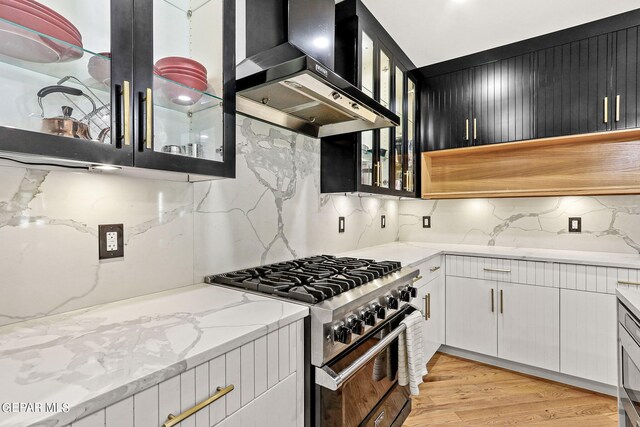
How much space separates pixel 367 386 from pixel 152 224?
1121 millimetres

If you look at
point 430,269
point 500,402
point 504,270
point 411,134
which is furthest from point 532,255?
point 411,134

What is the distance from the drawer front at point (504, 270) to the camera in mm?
2242

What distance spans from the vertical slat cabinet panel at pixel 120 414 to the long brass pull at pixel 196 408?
82 mm

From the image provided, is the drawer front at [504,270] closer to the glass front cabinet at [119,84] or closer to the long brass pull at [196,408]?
the glass front cabinet at [119,84]

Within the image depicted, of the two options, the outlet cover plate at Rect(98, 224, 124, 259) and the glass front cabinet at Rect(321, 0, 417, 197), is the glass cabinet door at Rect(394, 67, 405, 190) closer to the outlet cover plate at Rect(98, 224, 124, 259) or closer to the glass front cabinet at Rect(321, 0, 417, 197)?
the glass front cabinet at Rect(321, 0, 417, 197)

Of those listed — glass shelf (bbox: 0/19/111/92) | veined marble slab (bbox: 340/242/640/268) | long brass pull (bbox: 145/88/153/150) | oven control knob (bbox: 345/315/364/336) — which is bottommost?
oven control knob (bbox: 345/315/364/336)

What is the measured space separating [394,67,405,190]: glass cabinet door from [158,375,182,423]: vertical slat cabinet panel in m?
2.13

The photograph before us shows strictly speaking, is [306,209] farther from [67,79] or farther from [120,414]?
[120,414]

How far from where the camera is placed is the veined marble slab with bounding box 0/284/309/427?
0.58m

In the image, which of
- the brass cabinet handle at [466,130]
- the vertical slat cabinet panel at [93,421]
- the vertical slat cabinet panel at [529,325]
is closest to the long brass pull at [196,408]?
the vertical slat cabinet panel at [93,421]

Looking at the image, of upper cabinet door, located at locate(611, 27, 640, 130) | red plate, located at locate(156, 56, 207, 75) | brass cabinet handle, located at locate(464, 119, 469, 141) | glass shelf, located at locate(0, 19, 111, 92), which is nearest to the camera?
glass shelf, located at locate(0, 19, 111, 92)

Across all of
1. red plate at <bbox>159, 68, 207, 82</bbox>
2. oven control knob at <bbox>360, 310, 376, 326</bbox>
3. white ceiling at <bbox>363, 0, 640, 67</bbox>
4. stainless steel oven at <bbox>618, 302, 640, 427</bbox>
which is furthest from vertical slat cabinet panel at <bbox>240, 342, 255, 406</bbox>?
white ceiling at <bbox>363, 0, 640, 67</bbox>

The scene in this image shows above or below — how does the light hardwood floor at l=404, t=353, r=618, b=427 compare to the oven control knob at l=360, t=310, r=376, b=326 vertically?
below

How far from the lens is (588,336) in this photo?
211 centimetres
